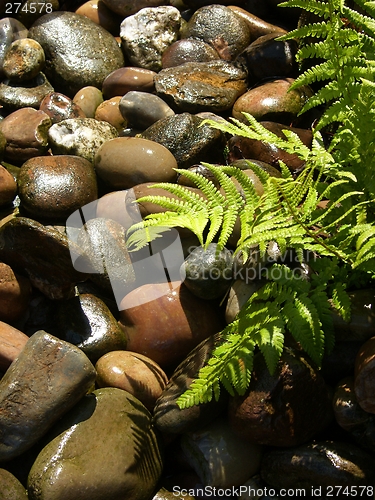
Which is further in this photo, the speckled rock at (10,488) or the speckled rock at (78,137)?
the speckled rock at (78,137)

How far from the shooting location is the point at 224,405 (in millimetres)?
3654

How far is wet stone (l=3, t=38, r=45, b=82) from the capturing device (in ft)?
20.3

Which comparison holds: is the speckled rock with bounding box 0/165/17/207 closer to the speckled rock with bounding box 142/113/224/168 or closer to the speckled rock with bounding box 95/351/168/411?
the speckled rock with bounding box 142/113/224/168

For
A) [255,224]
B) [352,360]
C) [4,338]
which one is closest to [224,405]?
[352,360]

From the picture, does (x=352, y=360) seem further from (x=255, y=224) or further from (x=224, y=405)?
(x=255, y=224)

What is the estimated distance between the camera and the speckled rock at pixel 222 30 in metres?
6.27

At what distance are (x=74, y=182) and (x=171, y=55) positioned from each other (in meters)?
2.40

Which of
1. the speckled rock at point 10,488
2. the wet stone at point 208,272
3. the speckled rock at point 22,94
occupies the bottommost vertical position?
the speckled rock at point 10,488

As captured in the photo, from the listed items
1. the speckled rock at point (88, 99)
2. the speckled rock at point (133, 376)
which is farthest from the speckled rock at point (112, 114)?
the speckled rock at point (133, 376)

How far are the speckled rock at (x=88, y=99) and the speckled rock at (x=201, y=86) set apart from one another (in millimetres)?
874

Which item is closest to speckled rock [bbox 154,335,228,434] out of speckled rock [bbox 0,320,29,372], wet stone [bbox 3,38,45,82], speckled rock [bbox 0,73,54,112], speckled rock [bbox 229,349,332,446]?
speckled rock [bbox 229,349,332,446]

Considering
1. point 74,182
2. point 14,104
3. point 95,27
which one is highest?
point 95,27

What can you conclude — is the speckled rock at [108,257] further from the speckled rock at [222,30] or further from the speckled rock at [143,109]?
the speckled rock at [222,30]

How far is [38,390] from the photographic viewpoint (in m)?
3.49
